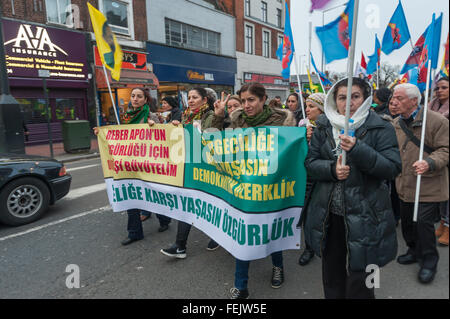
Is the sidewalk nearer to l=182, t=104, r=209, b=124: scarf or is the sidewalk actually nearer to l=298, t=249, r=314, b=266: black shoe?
l=182, t=104, r=209, b=124: scarf

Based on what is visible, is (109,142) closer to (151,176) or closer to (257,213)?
(151,176)

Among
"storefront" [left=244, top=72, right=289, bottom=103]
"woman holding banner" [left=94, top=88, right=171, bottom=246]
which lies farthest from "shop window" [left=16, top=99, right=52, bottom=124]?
"storefront" [left=244, top=72, right=289, bottom=103]

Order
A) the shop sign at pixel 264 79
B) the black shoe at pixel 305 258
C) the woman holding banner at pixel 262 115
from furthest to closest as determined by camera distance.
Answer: the shop sign at pixel 264 79 < the black shoe at pixel 305 258 < the woman holding banner at pixel 262 115

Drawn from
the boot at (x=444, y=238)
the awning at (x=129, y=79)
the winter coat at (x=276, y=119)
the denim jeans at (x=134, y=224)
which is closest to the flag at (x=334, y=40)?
Answer: the winter coat at (x=276, y=119)

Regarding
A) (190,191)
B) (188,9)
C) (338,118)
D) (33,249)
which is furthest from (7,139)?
(188,9)

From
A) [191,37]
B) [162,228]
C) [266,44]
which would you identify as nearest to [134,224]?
[162,228]

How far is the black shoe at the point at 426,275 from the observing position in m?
1.03

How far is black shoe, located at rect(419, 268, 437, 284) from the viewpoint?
1031 mm

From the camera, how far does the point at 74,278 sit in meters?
3.23

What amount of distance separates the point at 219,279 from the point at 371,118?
2.08m

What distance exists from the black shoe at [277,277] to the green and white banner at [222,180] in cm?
37

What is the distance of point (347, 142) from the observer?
1891mm

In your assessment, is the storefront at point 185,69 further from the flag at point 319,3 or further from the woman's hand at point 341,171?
the woman's hand at point 341,171

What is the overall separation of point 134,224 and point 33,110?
13635 millimetres
